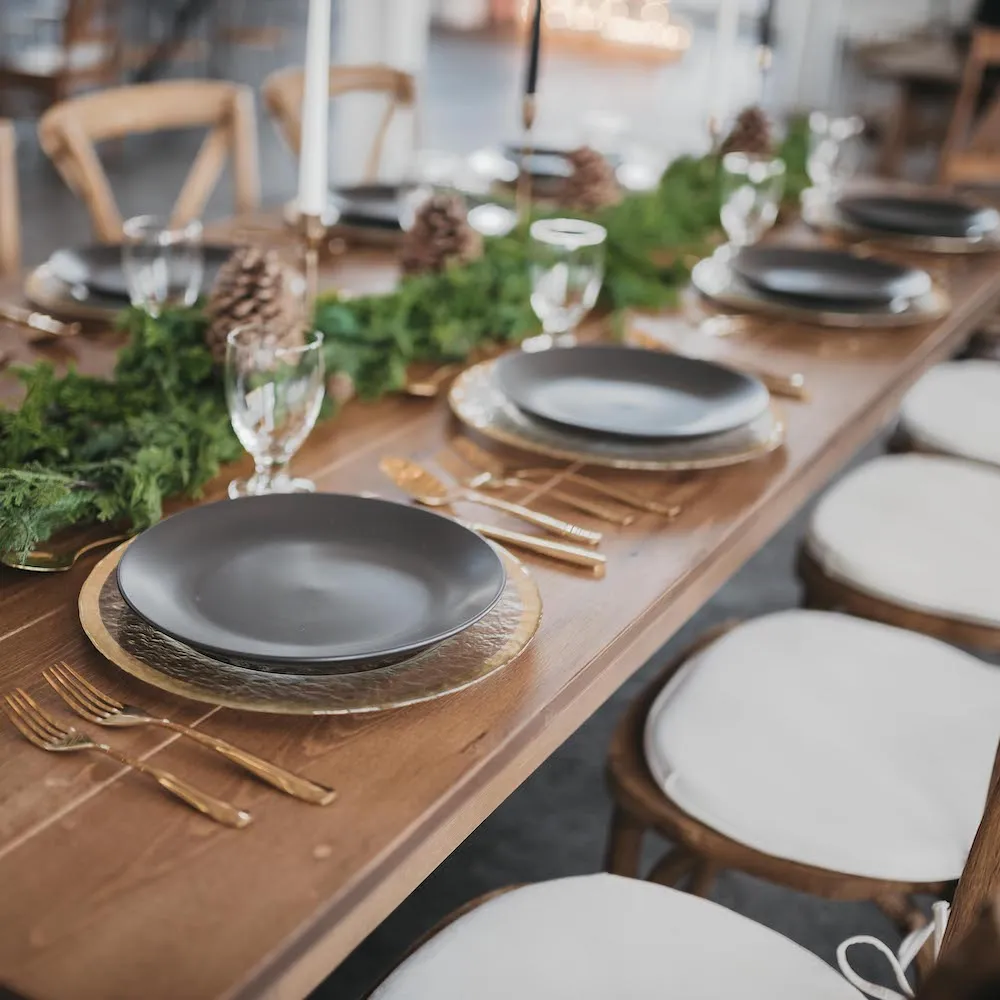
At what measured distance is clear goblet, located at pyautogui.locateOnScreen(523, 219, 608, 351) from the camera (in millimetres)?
1597

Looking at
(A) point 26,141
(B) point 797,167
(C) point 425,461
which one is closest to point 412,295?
(C) point 425,461

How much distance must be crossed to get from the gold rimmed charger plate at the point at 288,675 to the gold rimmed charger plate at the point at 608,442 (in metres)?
0.36

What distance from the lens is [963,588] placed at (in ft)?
5.42

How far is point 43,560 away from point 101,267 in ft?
2.82

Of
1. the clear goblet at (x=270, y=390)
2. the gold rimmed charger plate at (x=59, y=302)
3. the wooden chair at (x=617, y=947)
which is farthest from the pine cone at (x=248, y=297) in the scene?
the wooden chair at (x=617, y=947)

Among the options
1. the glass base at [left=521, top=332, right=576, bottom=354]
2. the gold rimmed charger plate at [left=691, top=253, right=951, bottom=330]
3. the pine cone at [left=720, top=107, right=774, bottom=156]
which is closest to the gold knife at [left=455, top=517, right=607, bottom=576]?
the glass base at [left=521, top=332, right=576, bottom=354]

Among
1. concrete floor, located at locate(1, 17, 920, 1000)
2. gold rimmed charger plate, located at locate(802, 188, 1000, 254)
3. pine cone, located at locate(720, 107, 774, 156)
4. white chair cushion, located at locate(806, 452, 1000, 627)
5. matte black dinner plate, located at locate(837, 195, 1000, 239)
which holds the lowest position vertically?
concrete floor, located at locate(1, 17, 920, 1000)

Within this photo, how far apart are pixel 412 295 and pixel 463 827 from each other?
36.1 inches

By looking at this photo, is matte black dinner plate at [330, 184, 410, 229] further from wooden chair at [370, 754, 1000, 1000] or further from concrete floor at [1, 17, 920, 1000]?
wooden chair at [370, 754, 1000, 1000]

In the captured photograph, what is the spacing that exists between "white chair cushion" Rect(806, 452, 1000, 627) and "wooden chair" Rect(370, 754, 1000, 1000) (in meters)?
0.70

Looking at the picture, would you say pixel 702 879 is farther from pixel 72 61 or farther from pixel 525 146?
pixel 72 61

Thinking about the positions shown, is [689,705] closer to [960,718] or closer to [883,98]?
[960,718]

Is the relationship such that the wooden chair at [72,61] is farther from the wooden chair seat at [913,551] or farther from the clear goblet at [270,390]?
the clear goblet at [270,390]

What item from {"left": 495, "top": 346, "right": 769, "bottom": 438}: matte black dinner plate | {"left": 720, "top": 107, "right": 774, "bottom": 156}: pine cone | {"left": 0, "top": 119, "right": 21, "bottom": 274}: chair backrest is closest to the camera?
{"left": 495, "top": 346, "right": 769, "bottom": 438}: matte black dinner plate
